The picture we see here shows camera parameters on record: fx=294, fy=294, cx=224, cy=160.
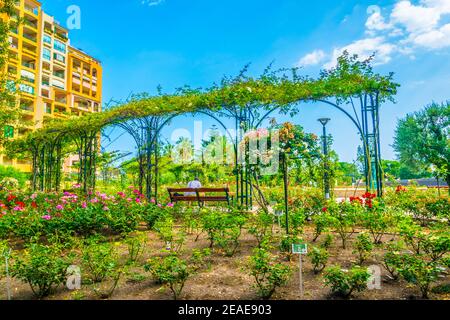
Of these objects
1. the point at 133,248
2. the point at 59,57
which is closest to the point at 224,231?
the point at 133,248

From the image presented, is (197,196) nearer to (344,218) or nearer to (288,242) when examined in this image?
(344,218)

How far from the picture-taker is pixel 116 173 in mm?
14477

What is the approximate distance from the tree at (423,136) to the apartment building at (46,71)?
1130 inches

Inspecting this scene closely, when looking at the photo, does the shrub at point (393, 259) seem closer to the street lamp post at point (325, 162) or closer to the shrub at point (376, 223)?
the shrub at point (376, 223)

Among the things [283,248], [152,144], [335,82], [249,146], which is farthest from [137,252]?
[335,82]

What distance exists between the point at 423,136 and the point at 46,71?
3948cm

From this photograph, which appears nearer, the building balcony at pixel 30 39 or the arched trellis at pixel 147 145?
the arched trellis at pixel 147 145

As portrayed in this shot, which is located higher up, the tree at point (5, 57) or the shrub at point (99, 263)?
the tree at point (5, 57)

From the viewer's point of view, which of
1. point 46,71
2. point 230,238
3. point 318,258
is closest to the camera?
point 318,258

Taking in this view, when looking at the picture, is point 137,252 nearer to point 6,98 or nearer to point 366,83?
point 366,83

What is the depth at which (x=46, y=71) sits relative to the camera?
35.3 meters

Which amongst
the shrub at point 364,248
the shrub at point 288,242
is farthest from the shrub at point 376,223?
the shrub at point 288,242

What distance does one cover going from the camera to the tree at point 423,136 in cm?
1977
